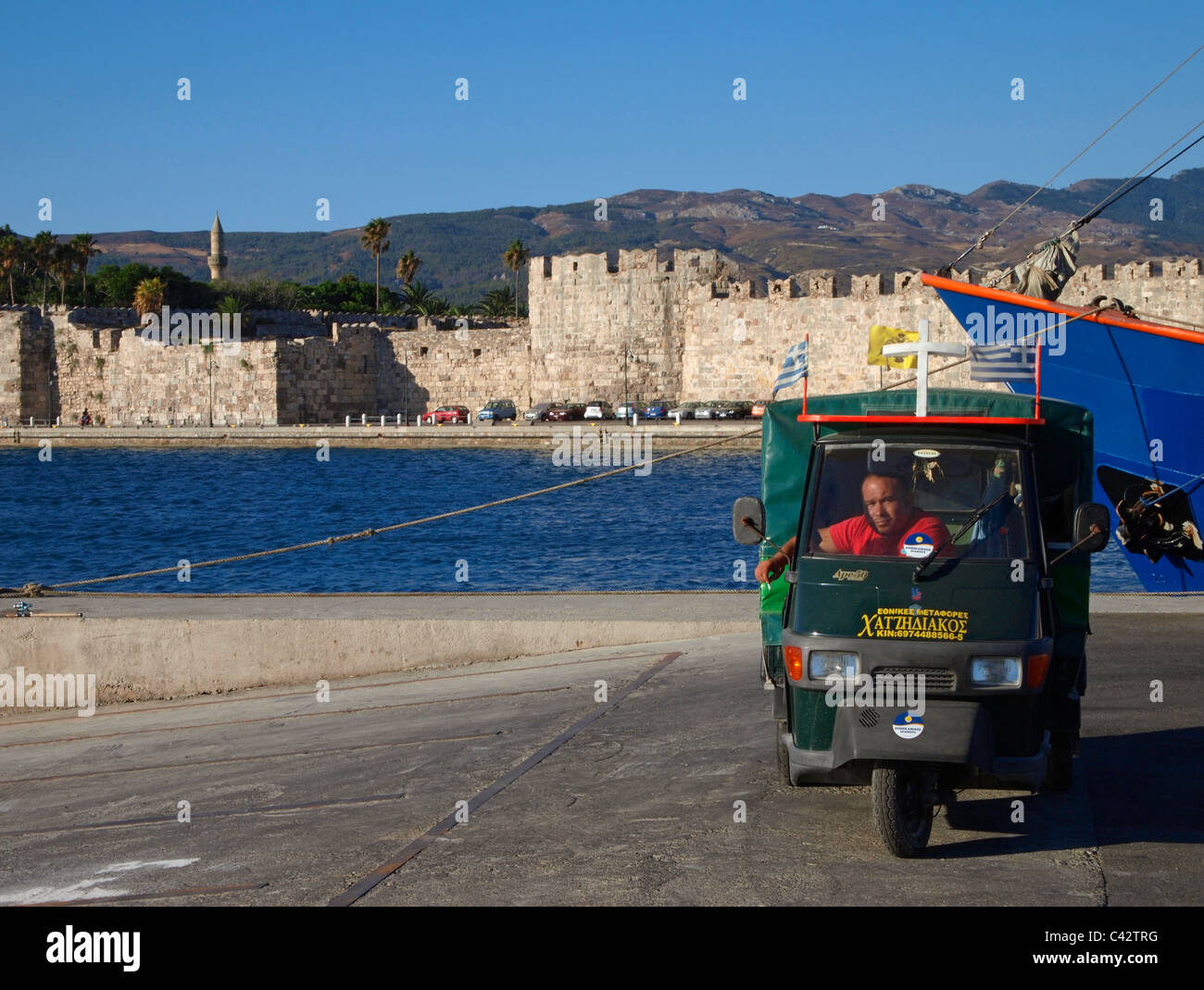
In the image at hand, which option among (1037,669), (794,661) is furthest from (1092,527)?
(794,661)

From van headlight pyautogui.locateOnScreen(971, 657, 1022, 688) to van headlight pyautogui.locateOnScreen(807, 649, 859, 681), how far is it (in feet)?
1.50

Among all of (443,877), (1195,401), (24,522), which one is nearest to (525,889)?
(443,877)

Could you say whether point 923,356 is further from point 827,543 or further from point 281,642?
point 281,642

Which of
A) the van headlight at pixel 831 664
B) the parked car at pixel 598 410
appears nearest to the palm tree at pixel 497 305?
the parked car at pixel 598 410

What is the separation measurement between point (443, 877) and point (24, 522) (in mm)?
38471

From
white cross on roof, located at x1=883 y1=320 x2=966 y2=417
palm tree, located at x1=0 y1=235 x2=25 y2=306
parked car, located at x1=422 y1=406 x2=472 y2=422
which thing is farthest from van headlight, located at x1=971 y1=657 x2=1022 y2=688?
palm tree, located at x1=0 y1=235 x2=25 y2=306

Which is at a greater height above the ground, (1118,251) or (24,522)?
(1118,251)

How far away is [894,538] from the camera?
5695 millimetres

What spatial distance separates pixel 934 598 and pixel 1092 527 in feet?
2.42

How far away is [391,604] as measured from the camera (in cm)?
1159

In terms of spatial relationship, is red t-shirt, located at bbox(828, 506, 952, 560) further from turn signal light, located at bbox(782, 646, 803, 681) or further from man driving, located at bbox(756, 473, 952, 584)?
turn signal light, located at bbox(782, 646, 803, 681)

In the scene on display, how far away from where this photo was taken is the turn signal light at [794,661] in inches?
219

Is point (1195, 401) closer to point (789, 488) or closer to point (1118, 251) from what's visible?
point (789, 488)

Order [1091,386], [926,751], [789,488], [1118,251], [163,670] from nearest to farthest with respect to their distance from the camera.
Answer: [926,751]
[789,488]
[163,670]
[1091,386]
[1118,251]
